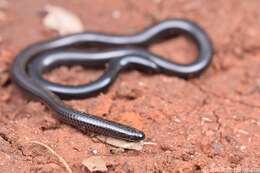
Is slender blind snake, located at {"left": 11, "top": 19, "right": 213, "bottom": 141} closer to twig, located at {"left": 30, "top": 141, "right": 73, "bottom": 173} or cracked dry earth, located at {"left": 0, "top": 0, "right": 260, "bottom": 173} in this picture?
cracked dry earth, located at {"left": 0, "top": 0, "right": 260, "bottom": 173}

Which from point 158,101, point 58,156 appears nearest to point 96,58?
point 158,101

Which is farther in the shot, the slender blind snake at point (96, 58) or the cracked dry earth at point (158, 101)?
the slender blind snake at point (96, 58)

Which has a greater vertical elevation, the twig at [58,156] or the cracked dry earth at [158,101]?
the cracked dry earth at [158,101]

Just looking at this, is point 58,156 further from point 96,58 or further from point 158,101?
point 96,58

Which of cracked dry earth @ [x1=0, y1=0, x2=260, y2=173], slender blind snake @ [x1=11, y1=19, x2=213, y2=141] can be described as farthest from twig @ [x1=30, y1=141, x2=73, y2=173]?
slender blind snake @ [x1=11, y1=19, x2=213, y2=141]

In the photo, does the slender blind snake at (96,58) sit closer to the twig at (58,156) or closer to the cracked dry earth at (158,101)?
the cracked dry earth at (158,101)

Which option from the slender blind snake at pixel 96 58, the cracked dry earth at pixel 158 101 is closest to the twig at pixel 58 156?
the cracked dry earth at pixel 158 101
